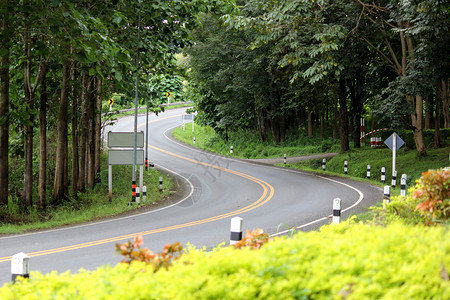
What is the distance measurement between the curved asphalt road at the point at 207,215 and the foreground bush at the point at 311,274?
19.2 feet

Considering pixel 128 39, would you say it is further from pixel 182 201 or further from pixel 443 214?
pixel 443 214

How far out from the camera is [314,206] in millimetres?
15703

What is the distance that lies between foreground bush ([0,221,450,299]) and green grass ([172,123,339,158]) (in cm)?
3103

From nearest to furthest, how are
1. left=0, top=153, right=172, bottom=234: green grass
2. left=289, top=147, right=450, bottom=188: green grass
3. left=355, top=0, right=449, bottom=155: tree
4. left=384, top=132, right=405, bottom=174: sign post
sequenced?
left=0, top=153, right=172, bottom=234: green grass → left=355, top=0, right=449, bottom=155: tree → left=384, top=132, right=405, bottom=174: sign post → left=289, top=147, right=450, bottom=188: green grass

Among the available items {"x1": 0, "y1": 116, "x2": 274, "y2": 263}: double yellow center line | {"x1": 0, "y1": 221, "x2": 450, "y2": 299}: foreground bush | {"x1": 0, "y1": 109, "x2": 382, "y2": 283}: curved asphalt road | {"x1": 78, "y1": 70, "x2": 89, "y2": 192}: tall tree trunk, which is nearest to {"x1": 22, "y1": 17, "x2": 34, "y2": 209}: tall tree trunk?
{"x1": 78, "y1": 70, "x2": 89, "y2": 192}: tall tree trunk

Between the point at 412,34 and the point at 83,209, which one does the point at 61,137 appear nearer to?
the point at 83,209

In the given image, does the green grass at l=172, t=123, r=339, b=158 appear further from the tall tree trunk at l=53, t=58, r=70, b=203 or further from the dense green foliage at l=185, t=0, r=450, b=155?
the tall tree trunk at l=53, t=58, r=70, b=203

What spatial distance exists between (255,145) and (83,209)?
23191 millimetres

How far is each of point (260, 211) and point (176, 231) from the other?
3781 millimetres

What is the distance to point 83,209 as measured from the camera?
54.8 ft

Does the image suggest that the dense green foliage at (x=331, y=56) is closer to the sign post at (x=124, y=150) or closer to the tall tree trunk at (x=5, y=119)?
the sign post at (x=124, y=150)

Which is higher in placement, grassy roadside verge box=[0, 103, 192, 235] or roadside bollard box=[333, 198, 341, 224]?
roadside bollard box=[333, 198, 341, 224]

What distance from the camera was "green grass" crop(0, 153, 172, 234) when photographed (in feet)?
46.6

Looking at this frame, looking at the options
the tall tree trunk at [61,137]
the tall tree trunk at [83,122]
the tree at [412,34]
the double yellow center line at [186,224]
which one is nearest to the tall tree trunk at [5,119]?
the tall tree trunk at [61,137]
